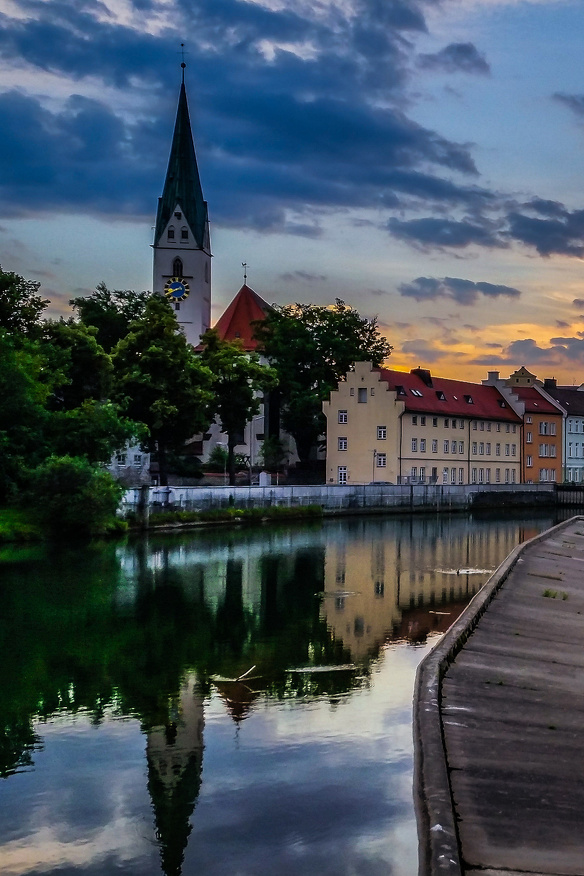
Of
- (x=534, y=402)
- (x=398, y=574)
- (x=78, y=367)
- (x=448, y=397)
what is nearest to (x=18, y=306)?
(x=78, y=367)

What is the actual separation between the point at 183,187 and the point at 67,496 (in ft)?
206

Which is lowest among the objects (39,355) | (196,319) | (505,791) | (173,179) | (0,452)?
(505,791)

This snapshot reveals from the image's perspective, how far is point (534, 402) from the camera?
322ft

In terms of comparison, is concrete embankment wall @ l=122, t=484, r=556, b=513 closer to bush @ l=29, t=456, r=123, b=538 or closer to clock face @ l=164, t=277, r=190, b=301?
bush @ l=29, t=456, r=123, b=538

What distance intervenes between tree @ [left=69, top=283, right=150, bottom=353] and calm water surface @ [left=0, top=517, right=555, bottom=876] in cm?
5338

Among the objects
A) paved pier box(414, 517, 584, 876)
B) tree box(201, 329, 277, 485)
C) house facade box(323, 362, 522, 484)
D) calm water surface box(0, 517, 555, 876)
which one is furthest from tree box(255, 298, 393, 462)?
paved pier box(414, 517, 584, 876)

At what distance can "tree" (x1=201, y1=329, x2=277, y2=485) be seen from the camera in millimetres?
68438

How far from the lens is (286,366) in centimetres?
8069

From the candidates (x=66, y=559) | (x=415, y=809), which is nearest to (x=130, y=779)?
(x=415, y=809)

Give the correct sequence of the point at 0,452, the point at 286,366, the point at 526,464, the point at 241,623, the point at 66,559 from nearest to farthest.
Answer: the point at 241,623
the point at 66,559
the point at 0,452
the point at 286,366
the point at 526,464

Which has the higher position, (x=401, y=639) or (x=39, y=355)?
(x=39, y=355)

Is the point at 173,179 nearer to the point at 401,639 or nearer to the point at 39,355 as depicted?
the point at 39,355

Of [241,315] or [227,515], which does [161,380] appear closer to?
[227,515]

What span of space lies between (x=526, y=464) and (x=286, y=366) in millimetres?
27478
